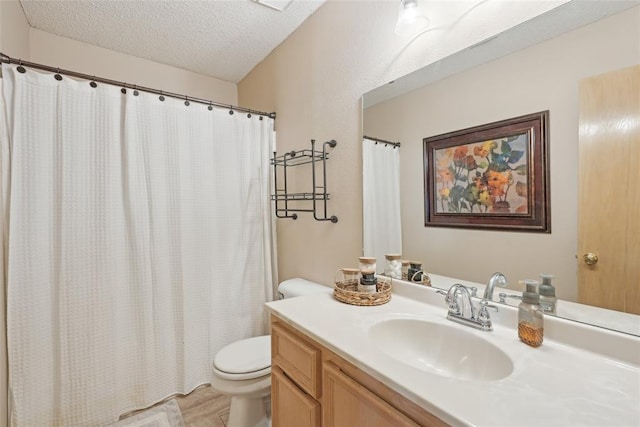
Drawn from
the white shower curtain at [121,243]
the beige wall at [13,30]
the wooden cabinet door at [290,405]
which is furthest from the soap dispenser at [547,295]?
the beige wall at [13,30]

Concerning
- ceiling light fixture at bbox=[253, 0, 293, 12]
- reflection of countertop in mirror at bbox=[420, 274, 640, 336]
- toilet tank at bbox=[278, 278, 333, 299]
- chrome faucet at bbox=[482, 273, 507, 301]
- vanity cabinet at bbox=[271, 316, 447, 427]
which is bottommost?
vanity cabinet at bbox=[271, 316, 447, 427]

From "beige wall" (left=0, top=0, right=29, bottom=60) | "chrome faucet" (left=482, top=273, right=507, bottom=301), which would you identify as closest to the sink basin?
"chrome faucet" (left=482, top=273, right=507, bottom=301)

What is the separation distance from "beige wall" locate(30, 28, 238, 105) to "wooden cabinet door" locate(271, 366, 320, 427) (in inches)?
92.9

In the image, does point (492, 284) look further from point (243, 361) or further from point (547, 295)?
point (243, 361)

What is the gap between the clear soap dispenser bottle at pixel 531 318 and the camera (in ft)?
2.88

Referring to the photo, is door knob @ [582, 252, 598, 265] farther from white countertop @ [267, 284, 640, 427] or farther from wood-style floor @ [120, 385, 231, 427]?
wood-style floor @ [120, 385, 231, 427]

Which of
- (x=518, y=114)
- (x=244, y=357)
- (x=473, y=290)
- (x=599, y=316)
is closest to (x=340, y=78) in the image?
(x=518, y=114)

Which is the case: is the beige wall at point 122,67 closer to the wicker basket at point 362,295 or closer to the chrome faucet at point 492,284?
the wicker basket at point 362,295

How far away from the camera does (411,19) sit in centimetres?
121

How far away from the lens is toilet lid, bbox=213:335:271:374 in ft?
4.90

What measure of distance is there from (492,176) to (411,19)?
0.72m

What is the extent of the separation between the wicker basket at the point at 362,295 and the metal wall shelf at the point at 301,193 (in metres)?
0.49

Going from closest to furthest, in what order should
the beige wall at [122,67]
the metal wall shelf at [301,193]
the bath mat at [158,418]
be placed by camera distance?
the bath mat at [158,418]
the metal wall shelf at [301,193]
the beige wall at [122,67]

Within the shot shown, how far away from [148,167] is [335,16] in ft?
4.64
